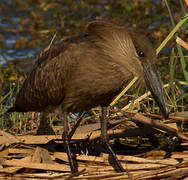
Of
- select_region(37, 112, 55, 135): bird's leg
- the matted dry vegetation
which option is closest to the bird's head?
the matted dry vegetation

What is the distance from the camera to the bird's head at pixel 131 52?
389cm

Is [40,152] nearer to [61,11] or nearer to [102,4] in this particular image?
[61,11]

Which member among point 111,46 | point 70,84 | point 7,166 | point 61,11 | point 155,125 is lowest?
point 7,166

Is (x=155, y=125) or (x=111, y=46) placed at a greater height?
(x=111, y=46)

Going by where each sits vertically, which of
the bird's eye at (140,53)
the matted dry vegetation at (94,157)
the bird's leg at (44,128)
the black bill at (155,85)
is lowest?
the matted dry vegetation at (94,157)

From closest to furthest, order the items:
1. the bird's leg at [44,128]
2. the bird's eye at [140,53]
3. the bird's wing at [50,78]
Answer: the bird's eye at [140,53]
the bird's wing at [50,78]
the bird's leg at [44,128]

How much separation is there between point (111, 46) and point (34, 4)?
9475 millimetres

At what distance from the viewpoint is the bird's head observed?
389cm

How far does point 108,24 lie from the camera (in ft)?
13.5

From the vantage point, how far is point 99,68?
13.3 ft

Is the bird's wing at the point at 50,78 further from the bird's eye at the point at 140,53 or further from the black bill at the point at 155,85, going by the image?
the black bill at the point at 155,85

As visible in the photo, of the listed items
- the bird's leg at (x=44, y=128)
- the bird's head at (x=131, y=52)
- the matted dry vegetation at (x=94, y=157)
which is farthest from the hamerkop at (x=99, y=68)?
the bird's leg at (x=44, y=128)

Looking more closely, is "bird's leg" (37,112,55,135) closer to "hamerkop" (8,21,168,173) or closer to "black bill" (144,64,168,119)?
"hamerkop" (8,21,168,173)

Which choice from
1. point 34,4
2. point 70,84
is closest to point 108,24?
point 70,84
